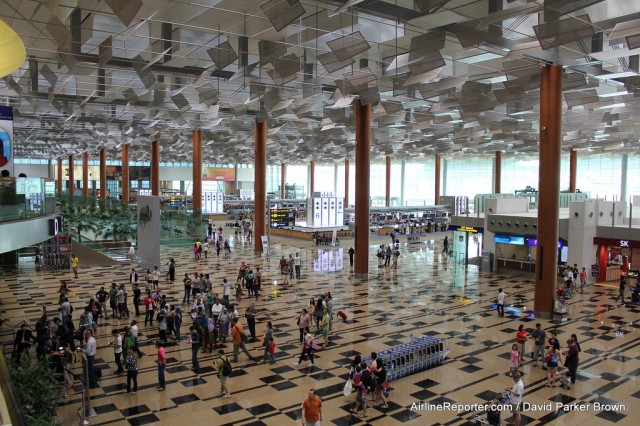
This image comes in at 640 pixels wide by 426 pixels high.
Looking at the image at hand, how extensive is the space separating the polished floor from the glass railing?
11.1 feet

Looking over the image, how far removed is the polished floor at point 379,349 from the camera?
984 centimetres

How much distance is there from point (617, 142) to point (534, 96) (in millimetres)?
26963

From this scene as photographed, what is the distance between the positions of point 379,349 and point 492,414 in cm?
492

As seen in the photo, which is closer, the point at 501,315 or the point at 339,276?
the point at 501,315

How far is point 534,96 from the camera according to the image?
72.4ft

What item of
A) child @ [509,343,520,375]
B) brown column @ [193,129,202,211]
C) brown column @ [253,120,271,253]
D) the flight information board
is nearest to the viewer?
child @ [509,343,520,375]

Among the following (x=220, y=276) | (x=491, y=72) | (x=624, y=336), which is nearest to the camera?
(x=624, y=336)

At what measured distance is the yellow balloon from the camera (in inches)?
210

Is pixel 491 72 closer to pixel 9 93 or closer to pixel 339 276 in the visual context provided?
pixel 339 276

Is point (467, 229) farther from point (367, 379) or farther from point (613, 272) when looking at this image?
point (367, 379)

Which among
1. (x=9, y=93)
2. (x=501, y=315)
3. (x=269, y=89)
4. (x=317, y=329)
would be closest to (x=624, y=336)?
(x=501, y=315)

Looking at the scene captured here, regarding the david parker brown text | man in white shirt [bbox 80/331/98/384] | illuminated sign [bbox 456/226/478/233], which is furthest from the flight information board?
the david parker brown text

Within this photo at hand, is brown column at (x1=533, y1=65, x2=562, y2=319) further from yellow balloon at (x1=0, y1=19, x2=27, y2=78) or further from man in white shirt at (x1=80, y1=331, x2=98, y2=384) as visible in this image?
yellow balloon at (x1=0, y1=19, x2=27, y2=78)

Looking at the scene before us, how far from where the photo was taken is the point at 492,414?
9008mm
